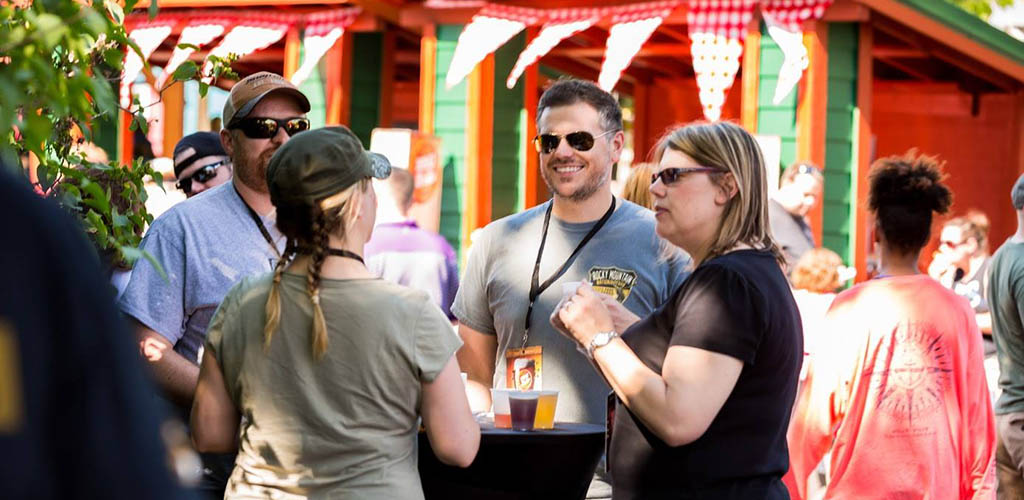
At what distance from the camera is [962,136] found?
1507cm

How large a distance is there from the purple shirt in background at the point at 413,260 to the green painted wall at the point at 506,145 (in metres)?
5.75

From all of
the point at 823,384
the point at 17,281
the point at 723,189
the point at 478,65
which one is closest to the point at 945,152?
the point at 478,65

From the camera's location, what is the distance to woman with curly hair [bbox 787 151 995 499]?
415 cm

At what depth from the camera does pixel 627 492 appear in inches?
114

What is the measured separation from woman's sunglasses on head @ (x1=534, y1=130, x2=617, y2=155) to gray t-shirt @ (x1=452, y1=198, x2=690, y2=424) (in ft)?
0.62

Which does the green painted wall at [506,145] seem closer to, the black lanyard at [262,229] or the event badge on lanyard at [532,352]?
the event badge on lanyard at [532,352]

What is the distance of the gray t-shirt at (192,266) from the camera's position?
3.33 metres

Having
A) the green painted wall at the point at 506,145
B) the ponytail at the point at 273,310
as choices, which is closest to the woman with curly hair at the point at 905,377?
the ponytail at the point at 273,310

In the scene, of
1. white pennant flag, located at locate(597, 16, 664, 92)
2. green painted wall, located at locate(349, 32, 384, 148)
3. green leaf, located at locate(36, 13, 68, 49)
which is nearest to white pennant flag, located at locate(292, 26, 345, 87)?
green painted wall, located at locate(349, 32, 384, 148)

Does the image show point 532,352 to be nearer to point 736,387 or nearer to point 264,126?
point 264,126

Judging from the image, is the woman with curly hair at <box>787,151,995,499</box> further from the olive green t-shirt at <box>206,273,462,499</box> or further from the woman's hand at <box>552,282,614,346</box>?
the olive green t-shirt at <box>206,273,462,499</box>

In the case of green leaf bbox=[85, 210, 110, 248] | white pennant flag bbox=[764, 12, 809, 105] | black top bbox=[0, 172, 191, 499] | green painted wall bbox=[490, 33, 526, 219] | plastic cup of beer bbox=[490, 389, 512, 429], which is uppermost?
white pennant flag bbox=[764, 12, 809, 105]

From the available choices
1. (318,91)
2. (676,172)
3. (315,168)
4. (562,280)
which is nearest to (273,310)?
(315,168)

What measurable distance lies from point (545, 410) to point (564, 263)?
0.77m
